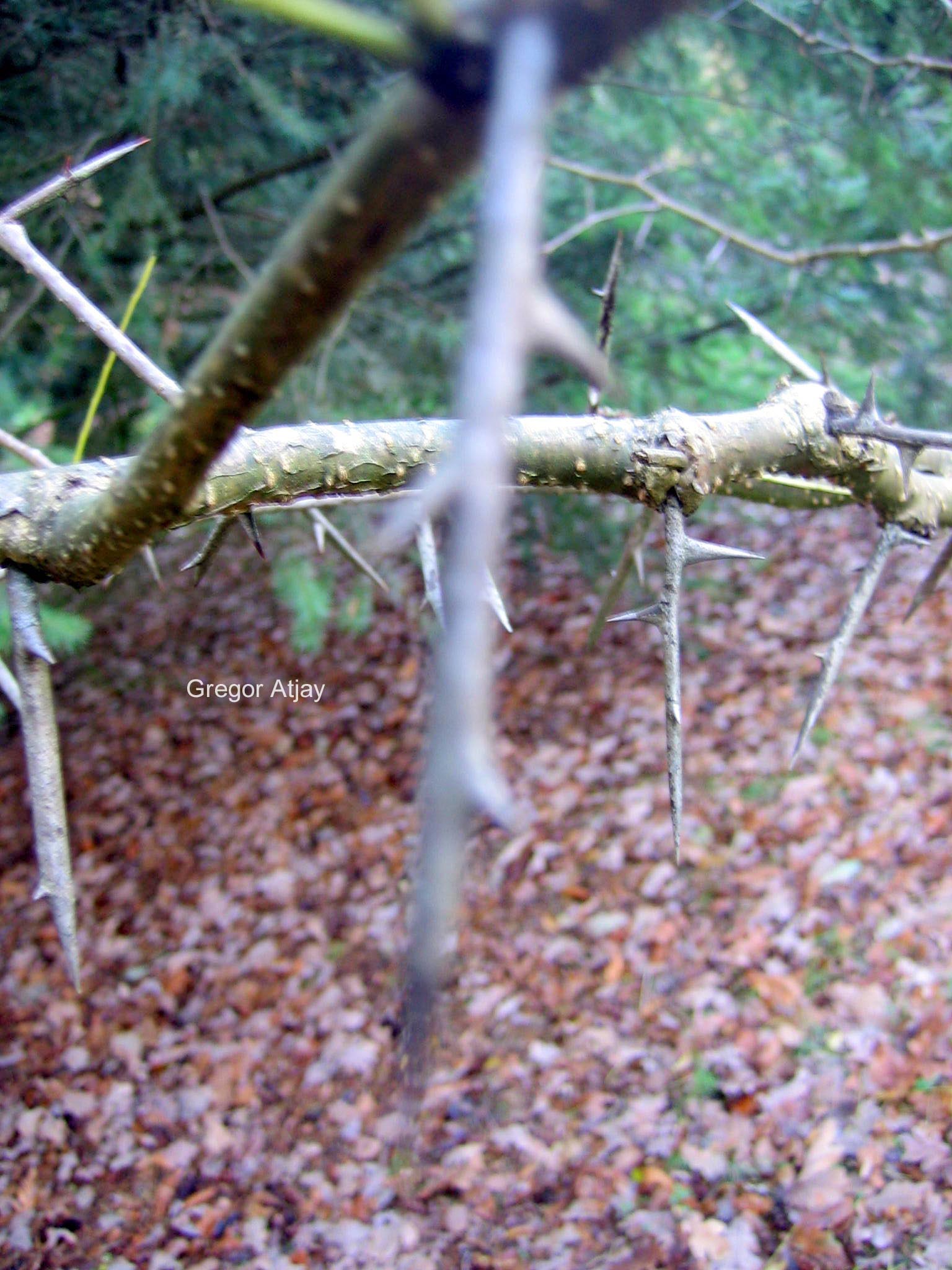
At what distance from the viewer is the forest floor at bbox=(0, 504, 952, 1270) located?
249 centimetres

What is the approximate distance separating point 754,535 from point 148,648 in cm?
381

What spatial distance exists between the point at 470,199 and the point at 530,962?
3458 millimetres

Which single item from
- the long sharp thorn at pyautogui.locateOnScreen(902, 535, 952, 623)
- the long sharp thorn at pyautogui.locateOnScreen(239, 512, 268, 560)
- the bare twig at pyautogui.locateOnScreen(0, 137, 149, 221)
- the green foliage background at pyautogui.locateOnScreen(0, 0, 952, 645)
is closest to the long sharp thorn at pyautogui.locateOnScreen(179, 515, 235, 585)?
the long sharp thorn at pyautogui.locateOnScreen(239, 512, 268, 560)

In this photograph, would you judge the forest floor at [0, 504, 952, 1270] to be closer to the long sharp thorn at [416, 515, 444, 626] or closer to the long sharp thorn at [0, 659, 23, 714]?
the long sharp thorn at [416, 515, 444, 626]

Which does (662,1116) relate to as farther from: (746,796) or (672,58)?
(672,58)

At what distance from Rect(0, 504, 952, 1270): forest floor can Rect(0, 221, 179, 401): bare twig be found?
8.08ft

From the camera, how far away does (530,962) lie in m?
3.29

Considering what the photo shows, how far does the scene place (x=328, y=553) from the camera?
4.53 m

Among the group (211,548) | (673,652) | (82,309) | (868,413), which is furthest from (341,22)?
(868,413)

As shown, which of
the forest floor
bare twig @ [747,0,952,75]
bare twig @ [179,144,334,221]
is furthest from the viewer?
bare twig @ [179,144,334,221]

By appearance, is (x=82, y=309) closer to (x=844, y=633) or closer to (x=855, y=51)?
(x=844, y=633)

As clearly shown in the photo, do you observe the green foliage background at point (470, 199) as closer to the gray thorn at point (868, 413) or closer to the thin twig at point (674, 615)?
the gray thorn at point (868, 413)

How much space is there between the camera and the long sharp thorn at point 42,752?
1.07 meters

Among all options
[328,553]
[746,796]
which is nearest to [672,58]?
[328,553]
